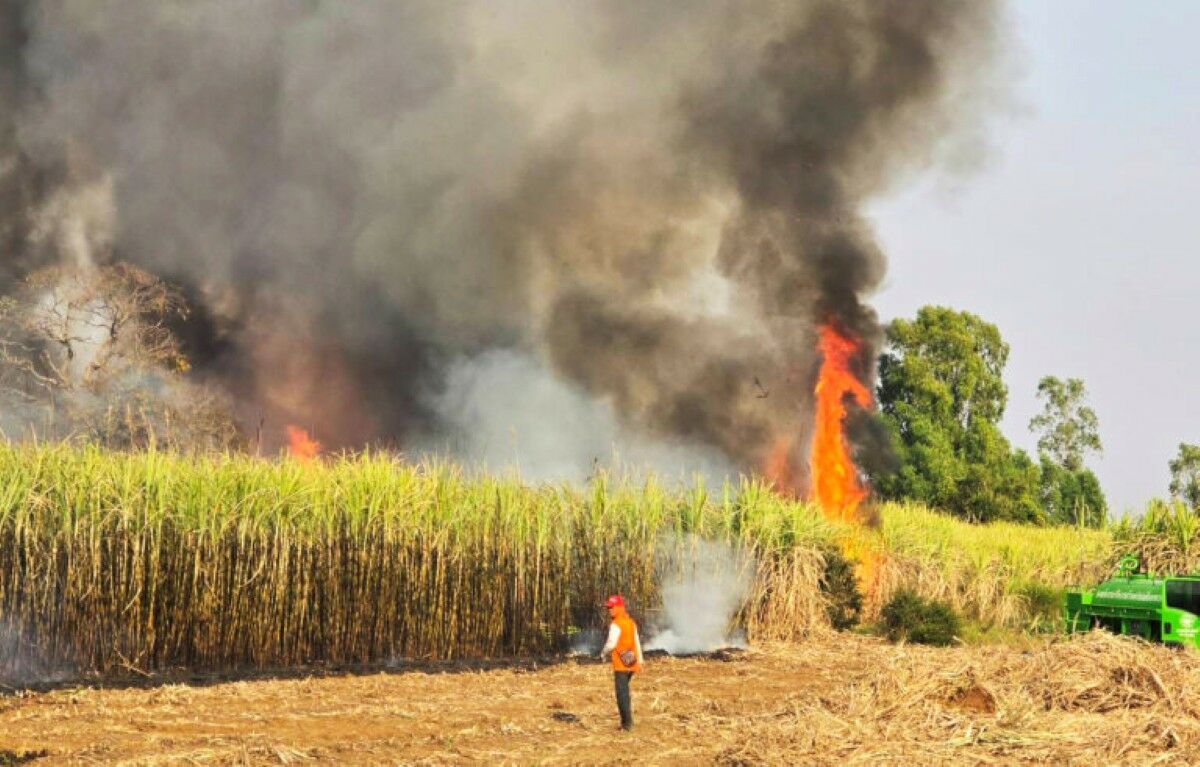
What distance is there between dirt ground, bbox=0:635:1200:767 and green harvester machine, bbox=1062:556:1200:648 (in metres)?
2.37

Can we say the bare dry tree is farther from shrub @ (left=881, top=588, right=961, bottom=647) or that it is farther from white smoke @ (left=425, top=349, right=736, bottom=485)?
shrub @ (left=881, top=588, right=961, bottom=647)

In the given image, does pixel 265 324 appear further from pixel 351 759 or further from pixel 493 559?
pixel 351 759

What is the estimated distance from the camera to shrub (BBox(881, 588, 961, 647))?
19703mm

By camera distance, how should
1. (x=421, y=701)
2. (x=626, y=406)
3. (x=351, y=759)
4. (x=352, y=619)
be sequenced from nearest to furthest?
(x=351, y=759), (x=421, y=701), (x=352, y=619), (x=626, y=406)

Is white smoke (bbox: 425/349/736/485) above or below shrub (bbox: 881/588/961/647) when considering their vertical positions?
above

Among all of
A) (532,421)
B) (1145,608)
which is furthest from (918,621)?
(532,421)

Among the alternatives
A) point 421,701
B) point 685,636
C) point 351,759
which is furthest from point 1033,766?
point 685,636

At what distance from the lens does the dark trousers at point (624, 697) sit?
1044cm

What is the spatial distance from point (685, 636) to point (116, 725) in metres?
9.54

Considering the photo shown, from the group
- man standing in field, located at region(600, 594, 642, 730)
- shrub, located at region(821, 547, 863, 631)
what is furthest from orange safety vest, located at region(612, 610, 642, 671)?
shrub, located at region(821, 547, 863, 631)

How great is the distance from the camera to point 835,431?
2639 cm

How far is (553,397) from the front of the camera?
38.5 metres

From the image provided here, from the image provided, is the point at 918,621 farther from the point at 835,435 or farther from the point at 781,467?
the point at 781,467

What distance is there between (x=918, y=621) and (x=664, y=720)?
9943 millimetres
